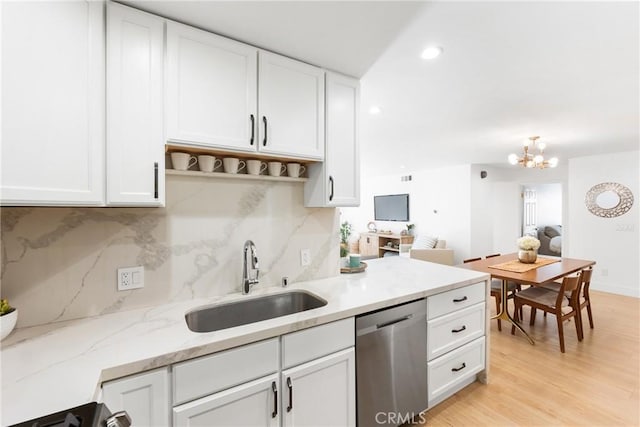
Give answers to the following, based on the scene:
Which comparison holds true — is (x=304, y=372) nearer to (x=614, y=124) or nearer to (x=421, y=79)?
(x=421, y=79)

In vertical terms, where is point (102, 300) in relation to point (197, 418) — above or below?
above

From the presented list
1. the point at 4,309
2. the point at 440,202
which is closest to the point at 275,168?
the point at 4,309

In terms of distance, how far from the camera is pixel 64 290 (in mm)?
1315

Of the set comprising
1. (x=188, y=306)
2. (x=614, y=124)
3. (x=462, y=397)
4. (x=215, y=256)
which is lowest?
(x=462, y=397)

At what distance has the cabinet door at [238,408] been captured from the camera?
3.54 feet

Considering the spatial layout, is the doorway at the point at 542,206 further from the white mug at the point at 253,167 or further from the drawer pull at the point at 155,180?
the drawer pull at the point at 155,180

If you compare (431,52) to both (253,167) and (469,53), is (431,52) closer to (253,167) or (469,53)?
(469,53)

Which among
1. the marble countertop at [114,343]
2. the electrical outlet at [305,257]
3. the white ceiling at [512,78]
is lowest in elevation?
the marble countertop at [114,343]

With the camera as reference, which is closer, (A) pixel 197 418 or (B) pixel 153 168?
(A) pixel 197 418

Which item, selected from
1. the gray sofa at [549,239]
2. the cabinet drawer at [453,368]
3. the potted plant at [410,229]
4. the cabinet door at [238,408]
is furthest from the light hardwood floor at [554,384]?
the gray sofa at [549,239]

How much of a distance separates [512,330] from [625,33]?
282 cm

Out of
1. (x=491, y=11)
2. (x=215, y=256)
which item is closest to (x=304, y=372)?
(x=215, y=256)

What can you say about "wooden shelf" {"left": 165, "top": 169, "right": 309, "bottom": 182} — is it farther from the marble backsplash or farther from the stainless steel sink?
the stainless steel sink

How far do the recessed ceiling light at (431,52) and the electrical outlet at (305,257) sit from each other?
5.08 ft
